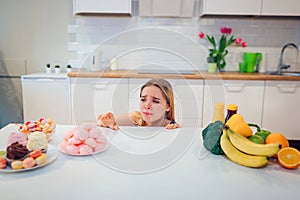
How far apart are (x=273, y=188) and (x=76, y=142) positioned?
634 millimetres

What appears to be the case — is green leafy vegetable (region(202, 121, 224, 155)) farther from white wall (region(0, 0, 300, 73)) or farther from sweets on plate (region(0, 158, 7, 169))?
white wall (region(0, 0, 300, 73))

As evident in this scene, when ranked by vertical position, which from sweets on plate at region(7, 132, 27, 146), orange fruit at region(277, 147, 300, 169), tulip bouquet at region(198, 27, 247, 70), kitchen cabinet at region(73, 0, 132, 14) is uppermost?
kitchen cabinet at region(73, 0, 132, 14)

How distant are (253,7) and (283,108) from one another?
1013mm

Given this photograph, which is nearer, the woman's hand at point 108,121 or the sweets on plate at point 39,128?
the sweets on plate at point 39,128

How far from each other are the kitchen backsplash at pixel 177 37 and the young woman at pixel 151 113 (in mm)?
1670

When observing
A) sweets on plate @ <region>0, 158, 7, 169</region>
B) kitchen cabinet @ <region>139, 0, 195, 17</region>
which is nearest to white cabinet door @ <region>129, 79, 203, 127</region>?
sweets on plate @ <region>0, 158, 7, 169</region>

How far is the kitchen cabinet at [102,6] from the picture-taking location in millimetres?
2629

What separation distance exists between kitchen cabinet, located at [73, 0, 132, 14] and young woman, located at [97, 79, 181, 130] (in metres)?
1.53

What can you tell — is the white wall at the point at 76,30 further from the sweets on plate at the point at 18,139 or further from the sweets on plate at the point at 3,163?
the sweets on plate at the point at 3,163

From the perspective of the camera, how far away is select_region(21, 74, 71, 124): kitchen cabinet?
103 inches

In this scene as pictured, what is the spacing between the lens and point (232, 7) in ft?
8.63

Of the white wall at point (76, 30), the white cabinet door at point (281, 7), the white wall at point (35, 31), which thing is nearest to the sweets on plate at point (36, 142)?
the white wall at point (76, 30)

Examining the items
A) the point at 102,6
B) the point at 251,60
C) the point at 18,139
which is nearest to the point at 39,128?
the point at 18,139

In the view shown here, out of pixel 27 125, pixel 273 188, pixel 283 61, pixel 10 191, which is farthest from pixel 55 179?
pixel 283 61
